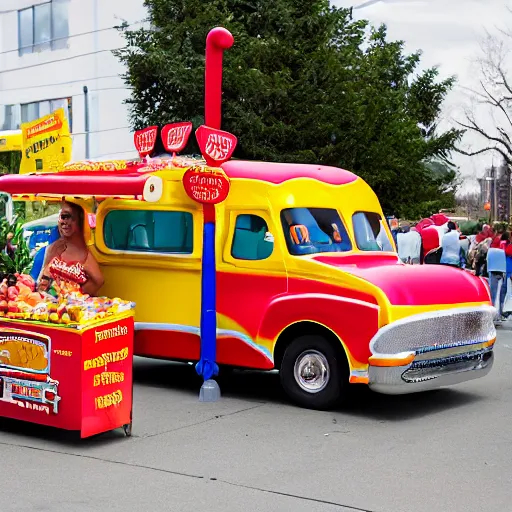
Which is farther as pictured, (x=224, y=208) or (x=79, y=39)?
(x=79, y=39)

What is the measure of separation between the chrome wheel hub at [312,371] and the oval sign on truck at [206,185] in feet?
5.47

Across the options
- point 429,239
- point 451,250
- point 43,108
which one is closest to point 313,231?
point 451,250

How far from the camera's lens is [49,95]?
125 feet

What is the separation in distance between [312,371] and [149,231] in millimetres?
2414

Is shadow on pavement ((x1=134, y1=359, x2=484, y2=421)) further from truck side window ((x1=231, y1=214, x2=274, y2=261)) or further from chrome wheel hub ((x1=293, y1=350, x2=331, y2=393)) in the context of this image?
truck side window ((x1=231, y1=214, x2=274, y2=261))

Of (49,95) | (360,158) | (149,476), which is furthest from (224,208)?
(49,95)

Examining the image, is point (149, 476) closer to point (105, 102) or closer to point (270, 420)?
point (270, 420)

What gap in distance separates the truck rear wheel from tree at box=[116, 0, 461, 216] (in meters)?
15.4

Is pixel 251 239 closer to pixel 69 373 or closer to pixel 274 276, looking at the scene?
pixel 274 276

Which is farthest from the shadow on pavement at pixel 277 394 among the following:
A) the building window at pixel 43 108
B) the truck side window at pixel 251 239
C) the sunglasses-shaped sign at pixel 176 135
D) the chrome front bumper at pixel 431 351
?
the building window at pixel 43 108

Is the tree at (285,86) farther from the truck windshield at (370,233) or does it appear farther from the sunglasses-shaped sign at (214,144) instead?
the sunglasses-shaped sign at (214,144)

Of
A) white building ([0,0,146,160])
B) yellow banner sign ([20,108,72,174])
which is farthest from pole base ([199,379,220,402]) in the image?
white building ([0,0,146,160])

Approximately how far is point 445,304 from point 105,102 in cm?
2837

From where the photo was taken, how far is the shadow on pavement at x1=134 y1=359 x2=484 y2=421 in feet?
29.6
